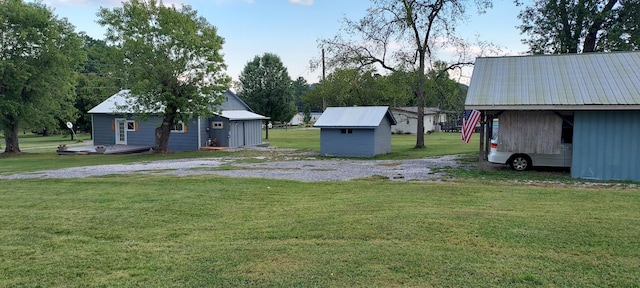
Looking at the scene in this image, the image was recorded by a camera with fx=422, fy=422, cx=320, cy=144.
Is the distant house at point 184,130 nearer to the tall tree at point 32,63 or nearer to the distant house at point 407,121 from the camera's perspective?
the tall tree at point 32,63

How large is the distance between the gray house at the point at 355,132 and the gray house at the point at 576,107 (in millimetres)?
6026

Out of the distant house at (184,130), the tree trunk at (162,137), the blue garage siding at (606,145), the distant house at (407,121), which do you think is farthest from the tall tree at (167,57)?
the distant house at (407,121)

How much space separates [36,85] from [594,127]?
25192mm

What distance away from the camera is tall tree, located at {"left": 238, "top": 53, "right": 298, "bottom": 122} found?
1435 inches

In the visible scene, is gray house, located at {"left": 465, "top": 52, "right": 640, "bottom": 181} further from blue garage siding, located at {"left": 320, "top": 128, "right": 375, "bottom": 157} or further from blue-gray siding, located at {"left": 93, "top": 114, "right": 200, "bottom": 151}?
blue-gray siding, located at {"left": 93, "top": 114, "right": 200, "bottom": 151}

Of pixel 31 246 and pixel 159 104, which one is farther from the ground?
pixel 159 104

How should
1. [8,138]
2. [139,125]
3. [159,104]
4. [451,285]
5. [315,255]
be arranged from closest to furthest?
[451,285] → [315,255] → [159,104] → [8,138] → [139,125]

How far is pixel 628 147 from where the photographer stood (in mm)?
10906

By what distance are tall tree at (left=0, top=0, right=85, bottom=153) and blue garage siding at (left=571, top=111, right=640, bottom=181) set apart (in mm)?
23557

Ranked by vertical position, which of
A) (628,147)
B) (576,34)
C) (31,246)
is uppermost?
(576,34)

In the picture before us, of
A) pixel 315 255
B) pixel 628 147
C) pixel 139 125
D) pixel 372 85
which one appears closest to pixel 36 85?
pixel 139 125

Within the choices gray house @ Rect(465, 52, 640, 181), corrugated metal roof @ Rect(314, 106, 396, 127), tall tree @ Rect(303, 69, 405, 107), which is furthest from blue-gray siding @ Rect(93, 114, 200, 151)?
gray house @ Rect(465, 52, 640, 181)

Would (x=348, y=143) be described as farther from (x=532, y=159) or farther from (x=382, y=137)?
(x=532, y=159)

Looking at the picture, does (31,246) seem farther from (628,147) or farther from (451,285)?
(628,147)
